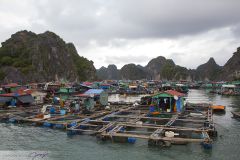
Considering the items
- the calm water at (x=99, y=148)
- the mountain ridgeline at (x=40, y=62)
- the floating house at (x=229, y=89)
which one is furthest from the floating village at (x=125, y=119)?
the mountain ridgeline at (x=40, y=62)

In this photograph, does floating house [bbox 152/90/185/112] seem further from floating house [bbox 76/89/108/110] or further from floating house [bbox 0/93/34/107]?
floating house [bbox 0/93/34/107]

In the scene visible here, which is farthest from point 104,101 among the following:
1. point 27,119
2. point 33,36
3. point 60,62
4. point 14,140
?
point 33,36

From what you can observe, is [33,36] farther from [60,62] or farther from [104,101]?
[104,101]

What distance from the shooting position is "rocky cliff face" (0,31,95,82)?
296 feet

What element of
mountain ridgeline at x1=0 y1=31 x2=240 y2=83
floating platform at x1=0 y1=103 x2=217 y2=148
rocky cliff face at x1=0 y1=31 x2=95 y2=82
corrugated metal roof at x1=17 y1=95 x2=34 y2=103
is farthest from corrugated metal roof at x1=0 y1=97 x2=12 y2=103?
rocky cliff face at x1=0 y1=31 x2=95 y2=82

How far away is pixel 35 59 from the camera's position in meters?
98.7

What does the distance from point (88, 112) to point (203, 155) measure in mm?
13508

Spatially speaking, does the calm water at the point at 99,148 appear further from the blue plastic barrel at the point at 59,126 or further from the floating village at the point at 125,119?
the blue plastic barrel at the point at 59,126

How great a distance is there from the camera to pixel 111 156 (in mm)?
14281

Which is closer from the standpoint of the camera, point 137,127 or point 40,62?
point 137,127

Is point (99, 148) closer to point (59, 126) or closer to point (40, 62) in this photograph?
point (59, 126)

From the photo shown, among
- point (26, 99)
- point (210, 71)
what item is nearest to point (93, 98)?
point (26, 99)

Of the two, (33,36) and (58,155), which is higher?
(33,36)

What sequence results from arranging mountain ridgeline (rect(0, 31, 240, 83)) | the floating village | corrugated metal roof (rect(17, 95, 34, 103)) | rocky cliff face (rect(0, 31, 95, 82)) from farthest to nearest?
mountain ridgeline (rect(0, 31, 240, 83)) → rocky cliff face (rect(0, 31, 95, 82)) → corrugated metal roof (rect(17, 95, 34, 103)) → the floating village
